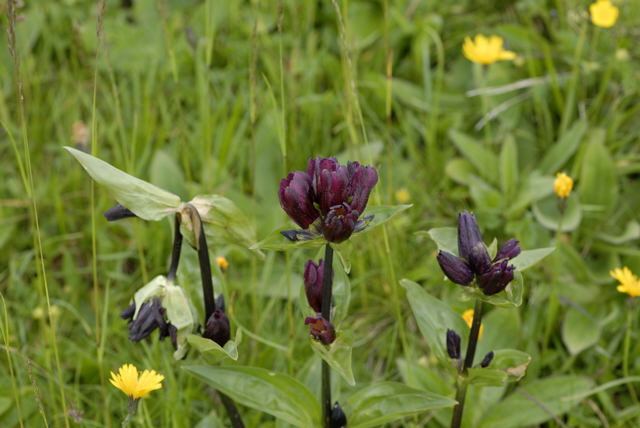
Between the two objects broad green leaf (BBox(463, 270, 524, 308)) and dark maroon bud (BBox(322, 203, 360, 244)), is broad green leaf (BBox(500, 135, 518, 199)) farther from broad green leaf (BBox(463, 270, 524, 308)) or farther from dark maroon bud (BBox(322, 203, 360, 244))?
dark maroon bud (BBox(322, 203, 360, 244))

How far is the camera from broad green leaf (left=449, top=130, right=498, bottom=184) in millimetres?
2629

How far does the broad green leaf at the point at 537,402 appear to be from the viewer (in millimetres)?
1878

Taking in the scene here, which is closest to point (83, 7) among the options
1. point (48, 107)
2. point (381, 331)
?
point (48, 107)

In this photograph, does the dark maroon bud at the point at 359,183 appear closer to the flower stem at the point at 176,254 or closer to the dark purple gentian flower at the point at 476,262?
the dark purple gentian flower at the point at 476,262

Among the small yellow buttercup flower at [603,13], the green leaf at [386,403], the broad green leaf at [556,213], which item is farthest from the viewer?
the small yellow buttercup flower at [603,13]

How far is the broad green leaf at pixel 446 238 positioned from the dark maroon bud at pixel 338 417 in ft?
1.38

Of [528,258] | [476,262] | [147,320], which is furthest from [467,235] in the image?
[147,320]

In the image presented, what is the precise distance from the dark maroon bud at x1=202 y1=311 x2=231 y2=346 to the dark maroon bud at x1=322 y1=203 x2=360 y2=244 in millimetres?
346

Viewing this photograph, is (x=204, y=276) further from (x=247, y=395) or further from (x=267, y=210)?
(x=267, y=210)

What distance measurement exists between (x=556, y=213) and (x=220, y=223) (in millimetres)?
1395

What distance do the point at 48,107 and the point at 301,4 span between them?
1147 mm

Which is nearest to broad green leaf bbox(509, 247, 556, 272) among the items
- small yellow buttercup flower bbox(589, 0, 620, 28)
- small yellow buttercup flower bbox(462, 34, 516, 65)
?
small yellow buttercup flower bbox(462, 34, 516, 65)

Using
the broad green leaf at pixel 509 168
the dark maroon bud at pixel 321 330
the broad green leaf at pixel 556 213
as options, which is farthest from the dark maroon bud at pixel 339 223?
the broad green leaf at pixel 509 168

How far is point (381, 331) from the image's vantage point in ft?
7.38
